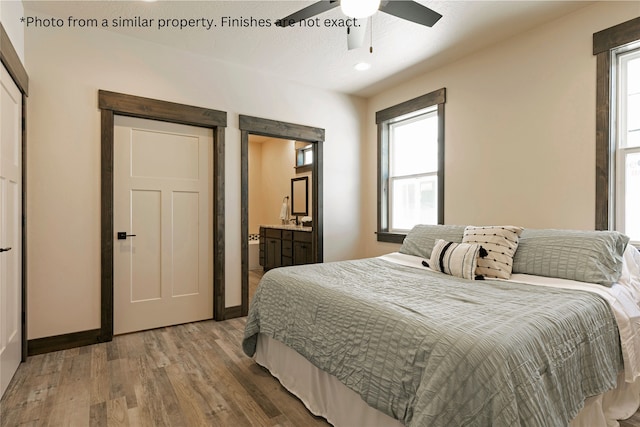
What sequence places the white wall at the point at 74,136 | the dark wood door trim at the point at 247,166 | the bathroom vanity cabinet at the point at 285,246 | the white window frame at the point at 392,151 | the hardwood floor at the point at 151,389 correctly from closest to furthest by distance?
1. the hardwood floor at the point at 151,389
2. the white wall at the point at 74,136
3. the dark wood door trim at the point at 247,166
4. the white window frame at the point at 392,151
5. the bathroom vanity cabinet at the point at 285,246

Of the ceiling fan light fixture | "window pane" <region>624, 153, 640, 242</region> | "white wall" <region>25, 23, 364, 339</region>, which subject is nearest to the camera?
the ceiling fan light fixture

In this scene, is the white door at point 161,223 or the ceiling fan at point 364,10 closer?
the ceiling fan at point 364,10

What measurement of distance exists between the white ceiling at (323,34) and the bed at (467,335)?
171cm

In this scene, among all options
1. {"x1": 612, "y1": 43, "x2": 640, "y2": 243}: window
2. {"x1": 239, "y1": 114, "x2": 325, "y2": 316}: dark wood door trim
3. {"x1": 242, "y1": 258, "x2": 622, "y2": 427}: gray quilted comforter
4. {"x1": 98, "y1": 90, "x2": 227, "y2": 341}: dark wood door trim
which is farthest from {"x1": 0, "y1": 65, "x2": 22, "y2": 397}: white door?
{"x1": 612, "y1": 43, "x2": 640, "y2": 243}: window

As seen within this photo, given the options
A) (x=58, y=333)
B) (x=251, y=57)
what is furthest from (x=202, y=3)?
(x=58, y=333)

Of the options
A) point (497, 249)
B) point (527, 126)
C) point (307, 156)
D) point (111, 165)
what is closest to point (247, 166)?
point (111, 165)

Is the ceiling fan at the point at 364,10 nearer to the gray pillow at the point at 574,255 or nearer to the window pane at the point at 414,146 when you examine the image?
the gray pillow at the point at 574,255

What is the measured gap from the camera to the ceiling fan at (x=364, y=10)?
5.64 ft

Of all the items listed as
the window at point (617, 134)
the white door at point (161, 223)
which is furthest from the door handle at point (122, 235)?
the window at point (617, 134)

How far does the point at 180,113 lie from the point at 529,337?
10.7 ft

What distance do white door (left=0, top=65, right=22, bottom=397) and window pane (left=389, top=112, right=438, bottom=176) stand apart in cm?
367

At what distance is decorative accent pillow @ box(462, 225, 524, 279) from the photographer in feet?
7.57

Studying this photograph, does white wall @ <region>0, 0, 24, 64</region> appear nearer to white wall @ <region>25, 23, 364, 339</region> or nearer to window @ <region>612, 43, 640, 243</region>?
white wall @ <region>25, 23, 364, 339</region>

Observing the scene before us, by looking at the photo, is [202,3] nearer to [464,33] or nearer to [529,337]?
[464,33]
